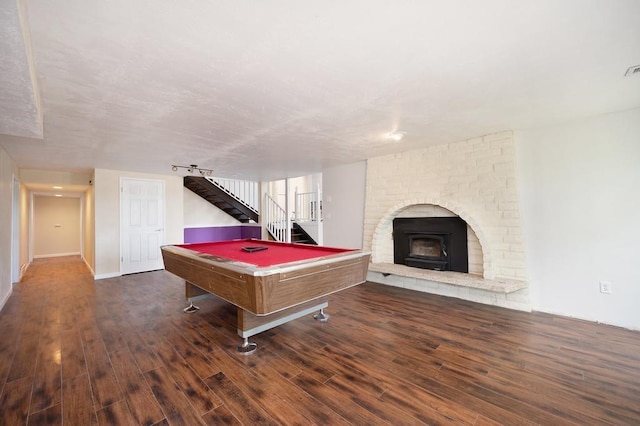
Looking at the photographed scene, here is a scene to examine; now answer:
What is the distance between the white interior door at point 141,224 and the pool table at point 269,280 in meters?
3.44

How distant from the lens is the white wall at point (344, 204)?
16.9 feet

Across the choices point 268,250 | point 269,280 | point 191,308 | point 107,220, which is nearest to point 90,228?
point 107,220

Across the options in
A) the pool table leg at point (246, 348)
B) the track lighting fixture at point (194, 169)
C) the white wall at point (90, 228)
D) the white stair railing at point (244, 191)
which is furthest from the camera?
the white stair railing at point (244, 191)

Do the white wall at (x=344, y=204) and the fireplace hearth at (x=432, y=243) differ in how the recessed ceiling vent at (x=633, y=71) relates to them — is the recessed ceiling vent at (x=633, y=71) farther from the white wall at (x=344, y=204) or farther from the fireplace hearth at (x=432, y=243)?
the white wall at (x=344, y=204)

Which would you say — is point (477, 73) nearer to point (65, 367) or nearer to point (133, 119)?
point (133, 119)

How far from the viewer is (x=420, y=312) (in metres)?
3.34

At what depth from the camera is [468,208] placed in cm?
379

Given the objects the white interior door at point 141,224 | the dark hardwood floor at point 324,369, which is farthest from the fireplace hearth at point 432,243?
the white interior door at point 141,224

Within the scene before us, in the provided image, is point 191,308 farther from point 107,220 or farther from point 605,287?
point 605,287

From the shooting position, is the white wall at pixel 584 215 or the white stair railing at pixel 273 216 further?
the white stair railing at pixel 273 216

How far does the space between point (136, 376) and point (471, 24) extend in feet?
10.8

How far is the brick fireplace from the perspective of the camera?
344 cm

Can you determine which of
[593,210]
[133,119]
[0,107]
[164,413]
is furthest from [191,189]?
[593,210]

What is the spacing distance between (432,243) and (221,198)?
5.95 m
